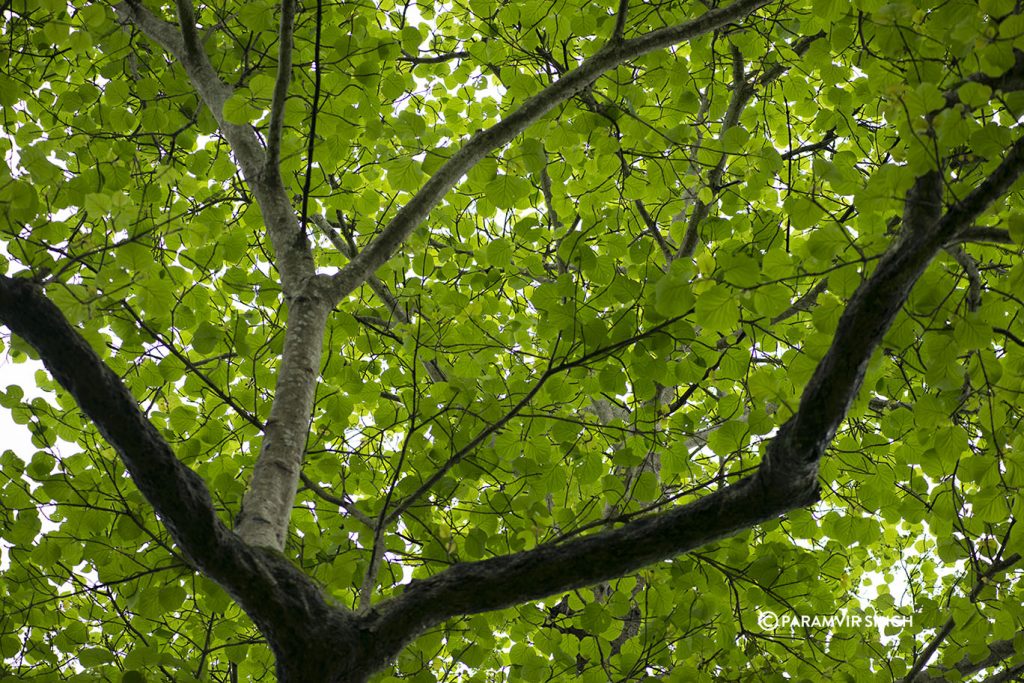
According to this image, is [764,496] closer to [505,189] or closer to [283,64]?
[505,189]

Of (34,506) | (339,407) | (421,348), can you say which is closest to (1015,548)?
(421,348)

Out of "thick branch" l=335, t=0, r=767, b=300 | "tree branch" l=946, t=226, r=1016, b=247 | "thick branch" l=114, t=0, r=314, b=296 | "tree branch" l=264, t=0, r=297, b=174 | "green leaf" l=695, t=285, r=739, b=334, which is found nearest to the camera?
"tree branch" l=946, t=226, r=1016, b=247

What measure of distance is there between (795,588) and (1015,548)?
2.59ft

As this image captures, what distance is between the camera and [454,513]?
3629 mm

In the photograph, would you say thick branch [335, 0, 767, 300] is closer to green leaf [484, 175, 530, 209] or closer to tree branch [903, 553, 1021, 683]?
green leaf [484, 175, 530, 209]

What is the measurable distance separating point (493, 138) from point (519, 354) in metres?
0.92

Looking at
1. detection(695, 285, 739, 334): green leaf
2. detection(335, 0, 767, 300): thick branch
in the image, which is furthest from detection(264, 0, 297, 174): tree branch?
detection(695, 285, 739, 334): green leaf

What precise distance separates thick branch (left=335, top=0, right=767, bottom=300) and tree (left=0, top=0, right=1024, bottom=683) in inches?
0.5

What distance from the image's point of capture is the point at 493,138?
283 cm

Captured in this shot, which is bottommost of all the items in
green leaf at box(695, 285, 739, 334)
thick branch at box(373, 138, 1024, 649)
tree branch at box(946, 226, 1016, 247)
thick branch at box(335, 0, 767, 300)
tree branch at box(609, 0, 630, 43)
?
thick branch at box(373, 138, 1024, 649)

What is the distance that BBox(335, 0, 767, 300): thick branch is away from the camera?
274cm

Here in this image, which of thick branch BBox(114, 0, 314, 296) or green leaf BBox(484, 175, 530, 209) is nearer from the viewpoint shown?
thick branch BBox(114, 0, 314, 296)

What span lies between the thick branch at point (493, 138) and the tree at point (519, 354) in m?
0.01

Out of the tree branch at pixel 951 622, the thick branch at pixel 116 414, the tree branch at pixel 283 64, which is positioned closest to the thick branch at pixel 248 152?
the tree branch at pixel 283 64
